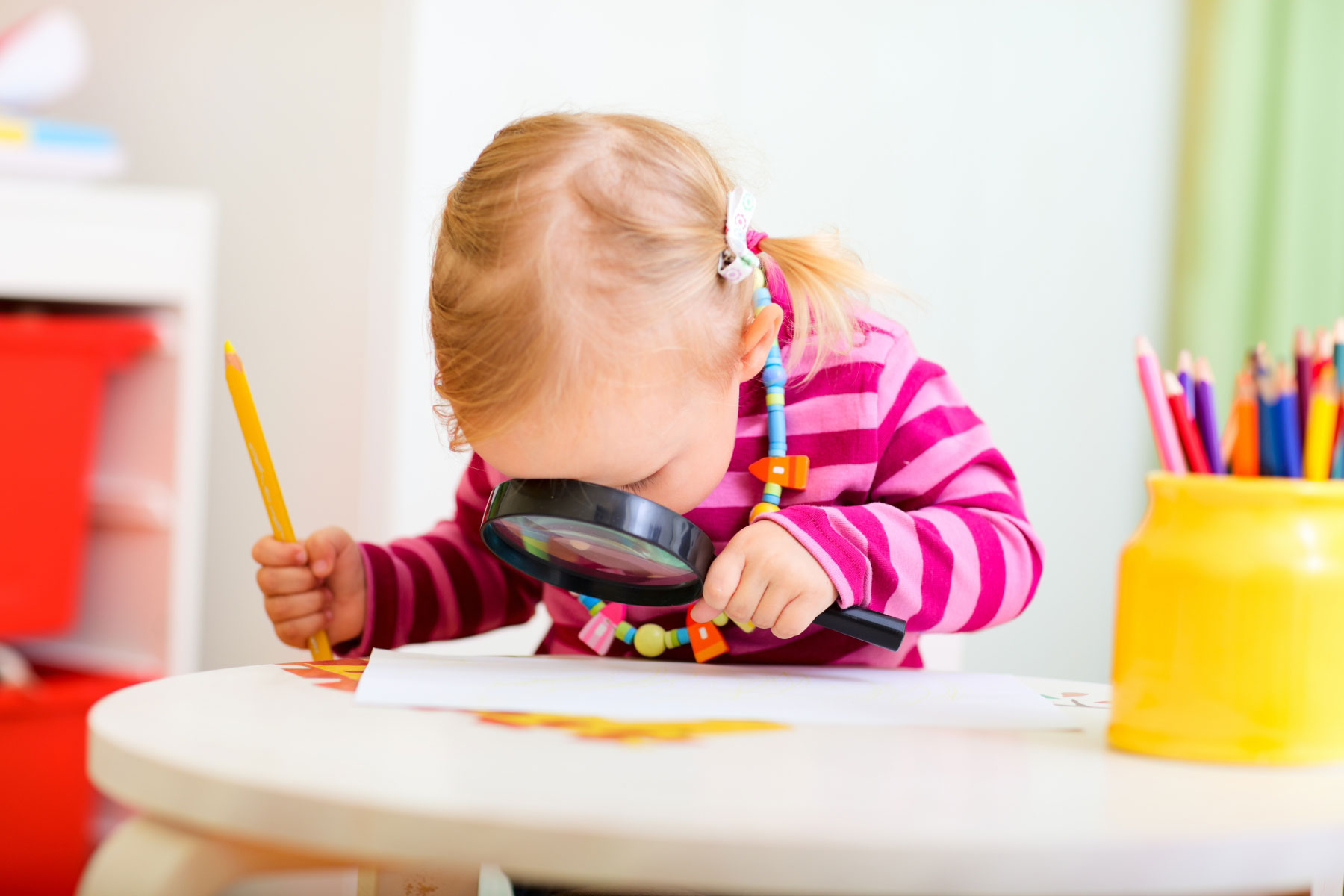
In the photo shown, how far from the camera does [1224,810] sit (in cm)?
42

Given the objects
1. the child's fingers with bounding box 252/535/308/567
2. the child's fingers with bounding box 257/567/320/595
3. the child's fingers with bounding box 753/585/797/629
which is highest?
the child's fingers with bounding box 753/585/797/629

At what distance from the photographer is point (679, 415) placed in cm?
71

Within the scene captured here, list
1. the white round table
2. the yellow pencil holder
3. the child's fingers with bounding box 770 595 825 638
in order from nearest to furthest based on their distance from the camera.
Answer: the white round table < the yellow pencil holder < the child's fingers with bounding box 770 595 825 638

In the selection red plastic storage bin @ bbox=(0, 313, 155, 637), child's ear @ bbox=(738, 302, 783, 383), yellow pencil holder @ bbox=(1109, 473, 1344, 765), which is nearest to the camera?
yellow pencil holder @ bbox=(1109, 473, 1344, 765)

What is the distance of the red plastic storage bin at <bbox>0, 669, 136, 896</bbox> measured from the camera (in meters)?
1.45

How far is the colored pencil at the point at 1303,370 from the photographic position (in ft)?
1.62

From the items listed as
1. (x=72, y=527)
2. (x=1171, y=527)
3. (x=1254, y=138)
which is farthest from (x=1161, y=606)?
(x=1254, y=138)

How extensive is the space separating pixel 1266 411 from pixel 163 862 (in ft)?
1.41

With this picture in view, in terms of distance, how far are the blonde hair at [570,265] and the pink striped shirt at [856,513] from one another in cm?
10

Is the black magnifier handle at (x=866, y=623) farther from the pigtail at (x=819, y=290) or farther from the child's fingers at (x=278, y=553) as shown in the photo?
the child's fingers at (x=278, y=553)

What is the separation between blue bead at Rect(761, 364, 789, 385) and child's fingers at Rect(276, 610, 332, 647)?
317mm

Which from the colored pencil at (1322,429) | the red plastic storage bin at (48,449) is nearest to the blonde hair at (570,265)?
the colored pencil at (1322,429)

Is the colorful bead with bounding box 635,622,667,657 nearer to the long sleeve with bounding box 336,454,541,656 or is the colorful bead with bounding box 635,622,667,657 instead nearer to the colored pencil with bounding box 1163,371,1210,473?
the long sleeve with bounding box 336,454,541,656

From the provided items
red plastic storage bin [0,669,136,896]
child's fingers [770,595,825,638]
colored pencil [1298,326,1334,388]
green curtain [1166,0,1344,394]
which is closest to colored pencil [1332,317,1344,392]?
colored pencil [1298,326,1334,388]
